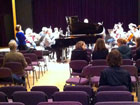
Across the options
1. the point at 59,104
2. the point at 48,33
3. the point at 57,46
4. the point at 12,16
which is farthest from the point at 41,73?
the point at 12,16

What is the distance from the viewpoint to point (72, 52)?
25.3 ft

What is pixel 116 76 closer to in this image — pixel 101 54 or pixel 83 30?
pixel 101 54

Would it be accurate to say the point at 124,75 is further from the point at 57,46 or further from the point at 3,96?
the point at 57,46

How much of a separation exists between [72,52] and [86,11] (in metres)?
12.0

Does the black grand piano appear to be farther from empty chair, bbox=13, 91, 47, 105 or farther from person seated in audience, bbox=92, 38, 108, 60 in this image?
empty chair, bbox=13, 91, 47, 105

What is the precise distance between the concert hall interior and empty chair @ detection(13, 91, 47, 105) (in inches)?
0.7

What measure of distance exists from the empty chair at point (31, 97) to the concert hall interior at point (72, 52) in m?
0.02

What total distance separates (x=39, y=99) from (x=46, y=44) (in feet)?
23.7

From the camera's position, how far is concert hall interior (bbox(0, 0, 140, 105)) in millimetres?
4766

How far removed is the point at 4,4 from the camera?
1716 cm

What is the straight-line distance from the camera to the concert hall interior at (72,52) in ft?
→ 15.6

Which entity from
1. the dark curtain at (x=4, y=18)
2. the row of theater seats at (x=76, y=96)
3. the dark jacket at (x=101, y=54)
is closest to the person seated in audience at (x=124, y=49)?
the dark jacket at (x=101, y=54)

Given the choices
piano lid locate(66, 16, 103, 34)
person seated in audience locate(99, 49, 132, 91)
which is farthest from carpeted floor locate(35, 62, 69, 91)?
person seated in audience locate(99, 49, 132, 91)

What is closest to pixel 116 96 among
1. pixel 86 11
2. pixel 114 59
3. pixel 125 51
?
pixel 114 59
